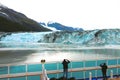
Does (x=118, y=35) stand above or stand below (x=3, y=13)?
below

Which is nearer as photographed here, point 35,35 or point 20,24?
point 35,35

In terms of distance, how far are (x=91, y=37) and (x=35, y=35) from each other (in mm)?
38178

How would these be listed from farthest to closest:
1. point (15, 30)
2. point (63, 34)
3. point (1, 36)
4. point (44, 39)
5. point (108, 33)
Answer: point (15, 30) < point (1, 36) < point (44, 39) < point (63, 34) < point (108, 33)

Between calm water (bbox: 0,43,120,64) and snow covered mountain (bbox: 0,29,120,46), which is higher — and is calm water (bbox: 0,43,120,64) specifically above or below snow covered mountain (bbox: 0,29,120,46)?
below

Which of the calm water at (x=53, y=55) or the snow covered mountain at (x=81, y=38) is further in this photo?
the snow covered mountain at (x=81, y=38)

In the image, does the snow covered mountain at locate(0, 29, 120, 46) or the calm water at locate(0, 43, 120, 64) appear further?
the snow covered mountain at locate(0, 29, 120, 46)

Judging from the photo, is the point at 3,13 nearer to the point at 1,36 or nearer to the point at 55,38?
the point at 1,36

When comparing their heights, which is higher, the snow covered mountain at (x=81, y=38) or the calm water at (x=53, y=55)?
the snow covered mountain at (x=81, y=38)

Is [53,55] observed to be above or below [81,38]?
below

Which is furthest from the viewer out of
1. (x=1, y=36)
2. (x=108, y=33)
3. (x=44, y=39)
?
(x=1, y=36)

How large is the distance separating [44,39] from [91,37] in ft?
102

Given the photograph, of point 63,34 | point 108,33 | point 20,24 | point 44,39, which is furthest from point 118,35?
point 20,24

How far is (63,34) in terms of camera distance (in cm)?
14025

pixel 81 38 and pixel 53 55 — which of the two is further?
pixel 81 38
